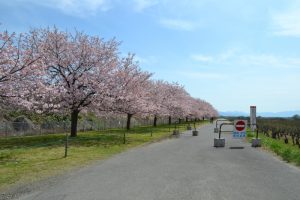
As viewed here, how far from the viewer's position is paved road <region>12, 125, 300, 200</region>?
31.5 ft

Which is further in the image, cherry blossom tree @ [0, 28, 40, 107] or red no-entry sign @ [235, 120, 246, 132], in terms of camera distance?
red no-entry sign @ [235, 120, 246, 132]

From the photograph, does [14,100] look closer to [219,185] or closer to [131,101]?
[219,185]

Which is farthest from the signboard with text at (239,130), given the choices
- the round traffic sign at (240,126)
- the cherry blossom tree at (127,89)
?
the cherry blossom tree at (127,89)

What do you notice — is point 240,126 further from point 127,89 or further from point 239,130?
point 127,89

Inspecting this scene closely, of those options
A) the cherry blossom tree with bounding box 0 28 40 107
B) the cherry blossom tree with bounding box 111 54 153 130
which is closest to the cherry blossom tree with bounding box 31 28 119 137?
the cherry blossom tree with bounding box 111 54 153 130

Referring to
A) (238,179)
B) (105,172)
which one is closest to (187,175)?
(238,179)

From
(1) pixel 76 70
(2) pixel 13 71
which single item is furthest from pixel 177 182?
(1) pixel 76 70

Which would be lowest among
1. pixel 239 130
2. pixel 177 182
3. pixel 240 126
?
pixel 177 182

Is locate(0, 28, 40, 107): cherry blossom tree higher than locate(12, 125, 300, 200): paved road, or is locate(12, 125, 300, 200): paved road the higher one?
locate(0, 28, 40, 107): cherry blossom tree

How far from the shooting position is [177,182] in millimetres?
11477

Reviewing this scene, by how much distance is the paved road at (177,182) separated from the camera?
9609 millimetres

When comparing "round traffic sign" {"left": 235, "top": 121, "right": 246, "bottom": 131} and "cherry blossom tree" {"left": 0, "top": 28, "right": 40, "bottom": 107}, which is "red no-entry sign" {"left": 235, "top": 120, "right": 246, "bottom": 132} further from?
"cherry blossom tree" {"left": 0, "top": 28, "right": 40, "bottom": 107}

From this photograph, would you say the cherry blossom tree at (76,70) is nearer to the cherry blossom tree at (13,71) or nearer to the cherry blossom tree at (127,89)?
the cherry blossom tree at (127,89)

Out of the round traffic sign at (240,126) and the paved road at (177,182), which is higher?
the round traffic sign at (240,126)
